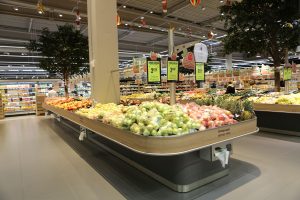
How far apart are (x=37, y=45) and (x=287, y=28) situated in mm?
8582

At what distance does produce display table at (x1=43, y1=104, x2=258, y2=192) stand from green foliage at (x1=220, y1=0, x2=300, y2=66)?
406 centimetres

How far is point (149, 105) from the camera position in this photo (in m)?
3.41

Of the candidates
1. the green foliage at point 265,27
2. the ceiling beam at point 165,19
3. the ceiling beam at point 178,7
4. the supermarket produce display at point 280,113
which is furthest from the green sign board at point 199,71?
the ceiling beam at point 165,19

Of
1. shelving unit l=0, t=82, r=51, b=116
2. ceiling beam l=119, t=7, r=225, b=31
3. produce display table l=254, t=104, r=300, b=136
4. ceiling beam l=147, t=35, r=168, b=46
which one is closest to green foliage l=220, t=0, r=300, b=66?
produce display table l=254, t=104, r=300, b=136

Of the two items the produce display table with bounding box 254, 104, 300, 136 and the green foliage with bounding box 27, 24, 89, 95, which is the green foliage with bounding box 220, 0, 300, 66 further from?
the green foliage with bounding box 27, 24, 89, 95

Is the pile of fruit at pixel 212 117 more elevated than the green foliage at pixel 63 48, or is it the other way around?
the green foliage at pixel 63 48

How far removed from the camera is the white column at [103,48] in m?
5.70

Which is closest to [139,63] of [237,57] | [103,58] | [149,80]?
[103,58]

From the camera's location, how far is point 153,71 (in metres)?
4.86

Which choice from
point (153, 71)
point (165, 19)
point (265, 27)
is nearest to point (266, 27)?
point (265, 27)

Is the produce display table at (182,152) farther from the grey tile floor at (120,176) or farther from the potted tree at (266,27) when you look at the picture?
the potted tree at (266,27)

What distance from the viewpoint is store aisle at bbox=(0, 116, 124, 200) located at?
293 centimetres

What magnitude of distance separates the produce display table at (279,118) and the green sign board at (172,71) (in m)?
2.62

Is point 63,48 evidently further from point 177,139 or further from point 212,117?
point 177,139
